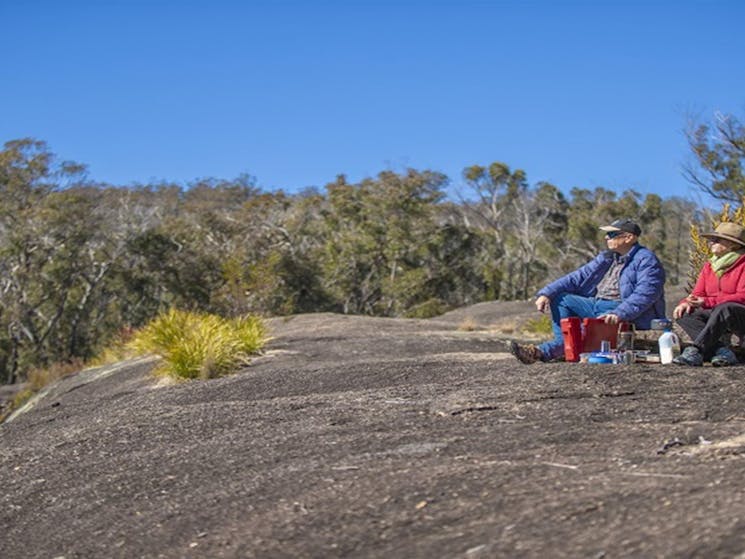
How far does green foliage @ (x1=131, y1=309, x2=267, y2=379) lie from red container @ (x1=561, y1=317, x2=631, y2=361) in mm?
4961

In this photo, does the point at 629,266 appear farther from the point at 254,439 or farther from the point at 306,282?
the point at 306,282

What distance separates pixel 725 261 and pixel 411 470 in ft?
14.2

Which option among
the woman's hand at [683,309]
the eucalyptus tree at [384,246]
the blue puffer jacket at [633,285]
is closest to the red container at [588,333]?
the blue puffer jacket at [633,285]

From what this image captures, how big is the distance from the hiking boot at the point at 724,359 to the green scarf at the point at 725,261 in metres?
0.68

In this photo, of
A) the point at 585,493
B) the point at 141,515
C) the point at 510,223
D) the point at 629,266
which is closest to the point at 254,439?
the point at 141,515

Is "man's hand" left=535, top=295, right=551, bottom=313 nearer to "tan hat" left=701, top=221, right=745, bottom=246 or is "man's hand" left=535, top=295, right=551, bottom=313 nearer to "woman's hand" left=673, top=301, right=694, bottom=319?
"woman's hand" left=673, top=301, right=694, bottom=319

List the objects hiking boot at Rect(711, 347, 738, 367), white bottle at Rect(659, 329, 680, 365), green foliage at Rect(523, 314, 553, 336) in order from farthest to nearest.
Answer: green foliage at Rect(523, 314, 553, 336) → white bottle at Rect(659, 329, 680, 365) → hiking boot at Rect(711, 347, 738, 367)

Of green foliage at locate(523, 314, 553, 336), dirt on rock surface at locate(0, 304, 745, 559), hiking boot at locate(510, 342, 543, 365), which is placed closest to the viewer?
dirt on rock surface at locate(0, 304, 745, 559)

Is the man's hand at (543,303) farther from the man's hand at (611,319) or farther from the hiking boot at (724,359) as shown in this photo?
the hiking boot at (724,359)

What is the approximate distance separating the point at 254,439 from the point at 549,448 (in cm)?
220

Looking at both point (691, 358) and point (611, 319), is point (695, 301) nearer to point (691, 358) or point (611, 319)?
point (691, 358)

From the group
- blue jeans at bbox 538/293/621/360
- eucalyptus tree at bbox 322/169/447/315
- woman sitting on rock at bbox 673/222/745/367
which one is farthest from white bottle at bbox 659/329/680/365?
eucalyptus tree at bbox 322/169/447/315

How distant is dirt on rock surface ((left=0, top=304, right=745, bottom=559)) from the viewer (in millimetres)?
4359

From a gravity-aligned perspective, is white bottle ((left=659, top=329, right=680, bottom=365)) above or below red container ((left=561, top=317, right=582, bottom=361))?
below
